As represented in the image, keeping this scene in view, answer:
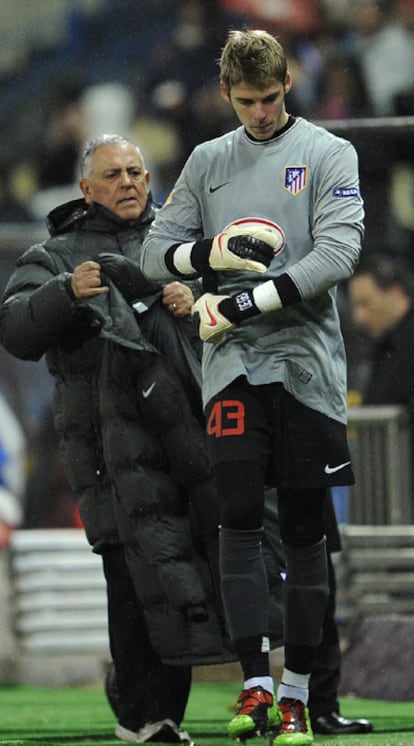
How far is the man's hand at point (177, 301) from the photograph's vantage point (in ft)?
16.3

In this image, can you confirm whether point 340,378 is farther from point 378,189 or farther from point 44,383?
point 378,189

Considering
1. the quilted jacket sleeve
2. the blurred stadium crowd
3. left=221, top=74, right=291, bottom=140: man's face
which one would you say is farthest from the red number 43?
the blurred stadium crowd

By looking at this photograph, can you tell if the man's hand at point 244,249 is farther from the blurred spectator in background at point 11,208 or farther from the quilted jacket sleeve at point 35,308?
the blurred spectator in background at point 11,208

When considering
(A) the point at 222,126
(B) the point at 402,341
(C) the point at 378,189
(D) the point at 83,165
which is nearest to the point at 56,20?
(A) the point at 222,126

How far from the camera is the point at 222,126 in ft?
39.5

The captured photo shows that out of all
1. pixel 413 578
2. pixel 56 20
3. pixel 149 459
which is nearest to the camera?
pixel 149 459

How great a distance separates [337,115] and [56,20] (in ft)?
11.0

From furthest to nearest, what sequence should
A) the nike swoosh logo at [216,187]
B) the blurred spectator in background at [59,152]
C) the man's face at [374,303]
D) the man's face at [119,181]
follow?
the blurred spectator in background at [59,152]
the man's face at [374,303]
the man's face at [119,181]
the nike swoosh logo at [216,187]

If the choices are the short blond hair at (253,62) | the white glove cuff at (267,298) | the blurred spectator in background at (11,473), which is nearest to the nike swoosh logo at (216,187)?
the short blond hair at (253,62)

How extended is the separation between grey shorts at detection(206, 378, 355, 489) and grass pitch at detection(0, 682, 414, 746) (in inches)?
29.0

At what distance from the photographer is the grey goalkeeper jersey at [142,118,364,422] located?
4.07m

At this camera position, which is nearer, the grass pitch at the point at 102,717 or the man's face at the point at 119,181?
the grass pitch at the point at 102,717

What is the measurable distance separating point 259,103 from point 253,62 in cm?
11

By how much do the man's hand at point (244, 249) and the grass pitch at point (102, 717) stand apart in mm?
1274
